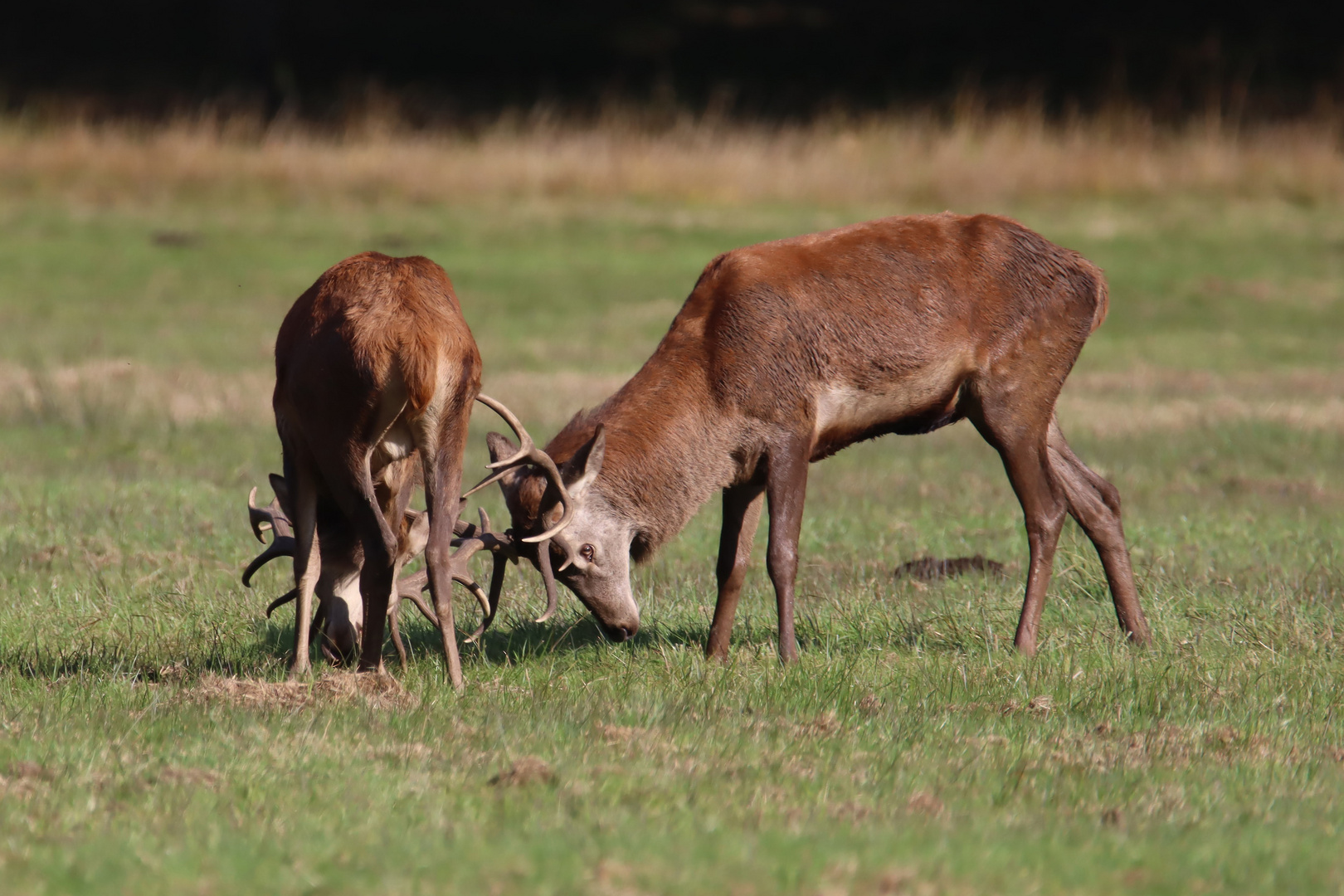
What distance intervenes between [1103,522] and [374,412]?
10.9 ft

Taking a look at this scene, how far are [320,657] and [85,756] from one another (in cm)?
157

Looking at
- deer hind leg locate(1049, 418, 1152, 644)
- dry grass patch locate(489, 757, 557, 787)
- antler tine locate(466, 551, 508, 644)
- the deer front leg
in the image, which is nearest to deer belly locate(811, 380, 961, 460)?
the deer front leg

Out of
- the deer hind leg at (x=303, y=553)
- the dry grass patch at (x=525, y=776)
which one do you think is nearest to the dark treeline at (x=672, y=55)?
the deer hind leg at (x=303, y=553)

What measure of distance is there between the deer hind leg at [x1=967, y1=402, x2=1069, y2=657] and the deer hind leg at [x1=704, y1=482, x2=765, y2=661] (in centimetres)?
100

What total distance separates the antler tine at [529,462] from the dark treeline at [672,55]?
20225 millimetres

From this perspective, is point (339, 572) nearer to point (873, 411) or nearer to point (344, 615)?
point (344, 615)

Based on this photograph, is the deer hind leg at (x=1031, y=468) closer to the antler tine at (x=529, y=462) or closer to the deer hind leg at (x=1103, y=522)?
the deer hind leg at (x=1103, y=522)

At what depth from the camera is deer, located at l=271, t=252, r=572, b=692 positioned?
19.0 feet

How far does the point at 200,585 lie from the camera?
26.2 ft

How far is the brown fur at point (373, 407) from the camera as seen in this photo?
5781mm

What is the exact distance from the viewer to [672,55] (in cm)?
3391

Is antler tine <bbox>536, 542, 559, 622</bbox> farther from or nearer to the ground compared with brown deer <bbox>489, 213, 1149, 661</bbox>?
nearer to the ground

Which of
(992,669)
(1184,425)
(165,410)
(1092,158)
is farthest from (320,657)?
(1092,158)

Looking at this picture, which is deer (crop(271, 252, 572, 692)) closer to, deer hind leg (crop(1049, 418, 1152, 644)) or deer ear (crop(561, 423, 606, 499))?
deer ear (crop(561, 423, 606, 499))
